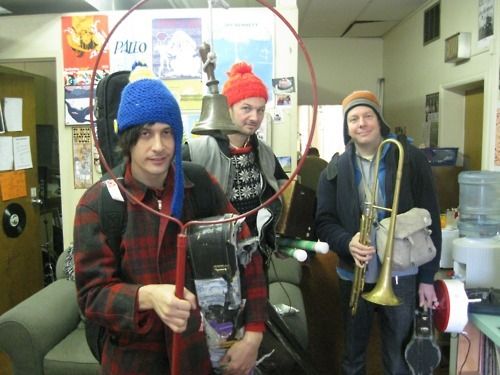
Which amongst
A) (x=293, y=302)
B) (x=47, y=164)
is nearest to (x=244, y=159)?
(x=293, y=302)

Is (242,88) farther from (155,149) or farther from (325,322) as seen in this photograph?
(325,322)

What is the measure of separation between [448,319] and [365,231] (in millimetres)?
430

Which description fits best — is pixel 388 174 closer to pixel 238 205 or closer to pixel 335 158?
pixel 335 158

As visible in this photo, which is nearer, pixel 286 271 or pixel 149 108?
pixel 149 108

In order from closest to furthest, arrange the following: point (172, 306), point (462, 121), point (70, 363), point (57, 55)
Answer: point (172, 306) → point (70, 363) → point (57, 55) → point (462, 121)

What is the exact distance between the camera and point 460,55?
12.2ft

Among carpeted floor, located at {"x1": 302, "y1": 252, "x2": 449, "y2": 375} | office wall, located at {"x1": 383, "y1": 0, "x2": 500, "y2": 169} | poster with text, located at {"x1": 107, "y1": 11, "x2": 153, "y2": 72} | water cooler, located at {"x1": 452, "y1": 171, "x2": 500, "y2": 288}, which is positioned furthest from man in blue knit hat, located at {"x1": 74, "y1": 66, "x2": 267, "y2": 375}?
office wall, located at {"x1": 383, "y1": 0, "x2": 500, "y2": 169}

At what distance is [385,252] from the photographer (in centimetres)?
164

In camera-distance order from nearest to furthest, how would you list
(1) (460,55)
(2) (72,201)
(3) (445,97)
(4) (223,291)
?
(4) (223,291)
(2) (72,201)
(1) (460,55)
(3) (445,97)

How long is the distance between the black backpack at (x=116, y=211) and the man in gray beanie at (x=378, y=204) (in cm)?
76

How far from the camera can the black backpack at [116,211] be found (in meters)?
1.02

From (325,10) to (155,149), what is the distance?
4.56 metres

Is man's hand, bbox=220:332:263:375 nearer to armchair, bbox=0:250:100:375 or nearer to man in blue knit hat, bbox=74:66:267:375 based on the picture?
man in blue knit hat, bbox=74:66:267:375

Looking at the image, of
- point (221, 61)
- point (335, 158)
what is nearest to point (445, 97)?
point (221, 61)
